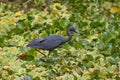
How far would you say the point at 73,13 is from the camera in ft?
40.3

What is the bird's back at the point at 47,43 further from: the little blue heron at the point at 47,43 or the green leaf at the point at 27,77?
the green leaf at the point at 27,77

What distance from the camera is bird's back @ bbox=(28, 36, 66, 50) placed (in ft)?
29.8

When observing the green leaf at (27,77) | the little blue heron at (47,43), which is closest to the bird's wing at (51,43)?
the little blue heron at (47,43)

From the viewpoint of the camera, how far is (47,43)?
9.13 meters

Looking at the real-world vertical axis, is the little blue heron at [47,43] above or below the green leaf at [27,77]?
above

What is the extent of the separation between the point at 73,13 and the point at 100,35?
6.78 feet

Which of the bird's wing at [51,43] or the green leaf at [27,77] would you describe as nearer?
the green leaf at [27,77]

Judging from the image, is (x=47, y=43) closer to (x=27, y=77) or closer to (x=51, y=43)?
(x=51, y=43)

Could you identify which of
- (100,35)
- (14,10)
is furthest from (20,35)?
(14,10)

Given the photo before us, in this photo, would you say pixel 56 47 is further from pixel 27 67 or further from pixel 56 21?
pixel 56 21

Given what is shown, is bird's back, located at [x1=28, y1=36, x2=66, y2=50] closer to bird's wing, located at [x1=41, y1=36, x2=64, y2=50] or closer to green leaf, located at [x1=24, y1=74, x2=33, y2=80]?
bird's wing, located at [x1=41, y1=36, x2=64, y2=50]

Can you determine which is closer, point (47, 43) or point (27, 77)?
point (27, 77)

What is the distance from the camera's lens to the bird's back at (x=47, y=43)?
9070mm

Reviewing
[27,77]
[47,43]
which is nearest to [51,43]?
[47,43]
